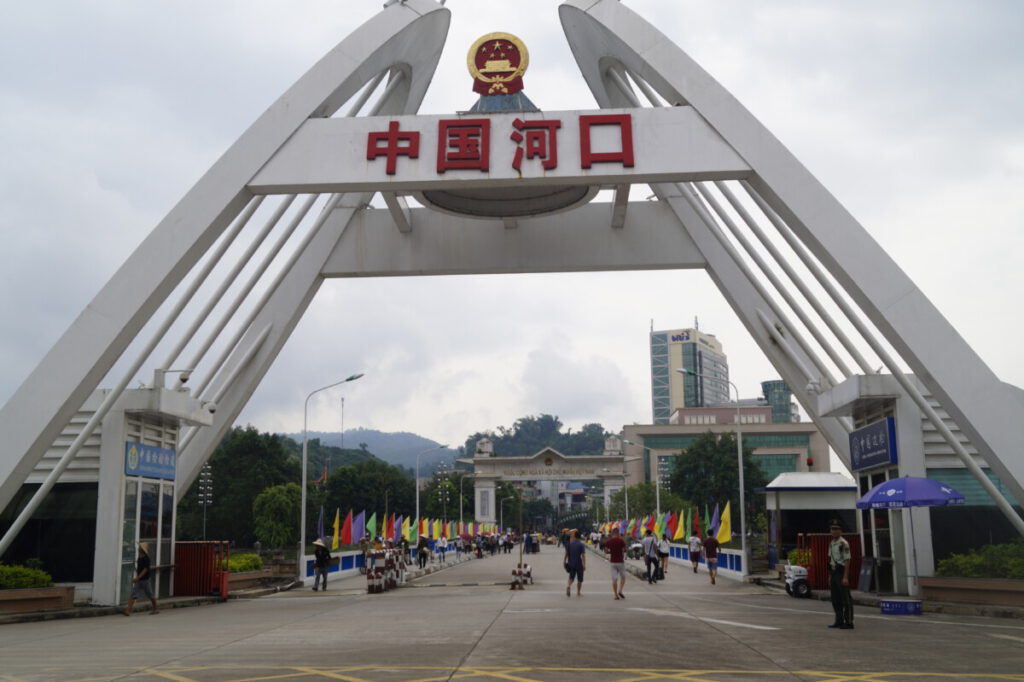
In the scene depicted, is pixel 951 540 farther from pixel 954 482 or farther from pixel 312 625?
pixel 312 625

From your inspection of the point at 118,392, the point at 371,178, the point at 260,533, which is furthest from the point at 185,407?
the point at 260,533

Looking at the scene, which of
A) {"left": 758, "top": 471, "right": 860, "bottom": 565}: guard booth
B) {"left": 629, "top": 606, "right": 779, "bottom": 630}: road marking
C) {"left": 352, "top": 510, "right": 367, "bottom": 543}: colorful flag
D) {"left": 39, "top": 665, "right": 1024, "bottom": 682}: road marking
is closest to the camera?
{"left": 39, "top": 665, "right": 1024, "bottom": 682}: road marking

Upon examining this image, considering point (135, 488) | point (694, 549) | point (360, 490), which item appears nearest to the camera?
point (135, 488)

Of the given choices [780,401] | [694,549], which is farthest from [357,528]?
[780,401]

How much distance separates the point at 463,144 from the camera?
17.8 m

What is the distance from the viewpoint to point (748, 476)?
82.6 metres

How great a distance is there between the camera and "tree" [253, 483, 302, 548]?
6450cm

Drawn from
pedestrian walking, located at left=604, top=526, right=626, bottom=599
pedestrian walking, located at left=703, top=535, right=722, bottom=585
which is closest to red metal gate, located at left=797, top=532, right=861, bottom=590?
pedestrian walking, located at left=604, top=526, right=626, bottom=599

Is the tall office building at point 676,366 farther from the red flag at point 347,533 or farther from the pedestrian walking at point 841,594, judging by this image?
the pedestrian walking at point 841,594

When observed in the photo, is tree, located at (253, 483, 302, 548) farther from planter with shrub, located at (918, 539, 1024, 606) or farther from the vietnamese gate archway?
planter with shrub, located at (918, 539, 1024, 606)

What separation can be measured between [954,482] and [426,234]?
13.8 m

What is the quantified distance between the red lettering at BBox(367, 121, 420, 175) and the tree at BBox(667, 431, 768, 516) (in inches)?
2610

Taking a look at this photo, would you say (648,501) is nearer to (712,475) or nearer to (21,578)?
(712,475)

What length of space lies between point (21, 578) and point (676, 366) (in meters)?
176
